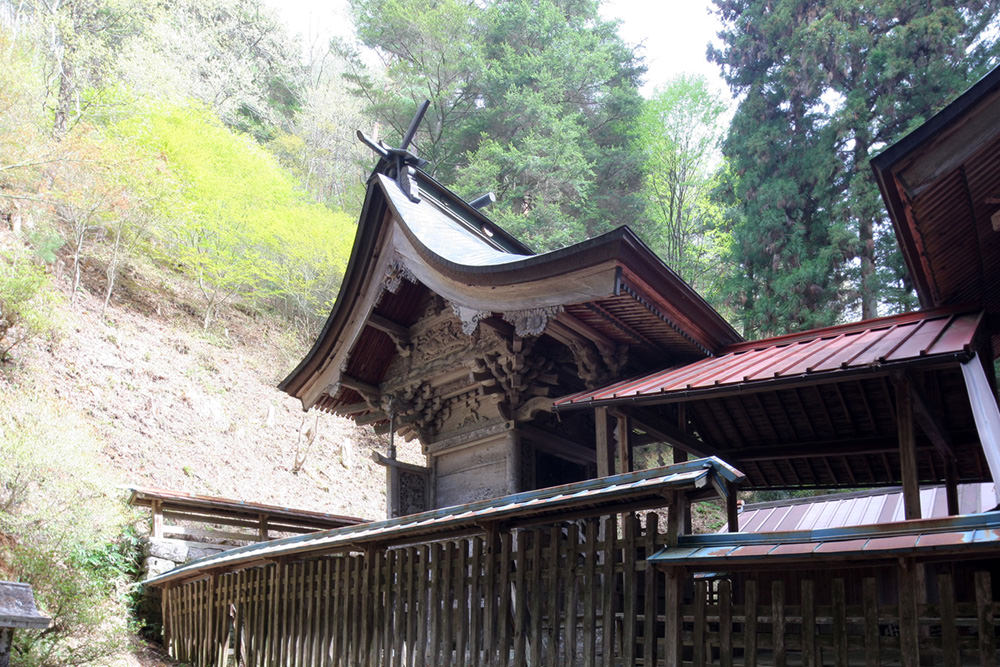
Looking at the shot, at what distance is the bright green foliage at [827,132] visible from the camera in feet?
52.2

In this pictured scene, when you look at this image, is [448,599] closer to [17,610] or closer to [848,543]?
[17,610]

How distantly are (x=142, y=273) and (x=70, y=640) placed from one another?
18.5 meters

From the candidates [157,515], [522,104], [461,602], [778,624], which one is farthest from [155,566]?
[522,104]

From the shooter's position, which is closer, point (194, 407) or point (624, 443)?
point (624, 443)

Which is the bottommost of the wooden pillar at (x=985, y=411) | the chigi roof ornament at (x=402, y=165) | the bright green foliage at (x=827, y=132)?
the wooden pillar at (x=985, y=411)

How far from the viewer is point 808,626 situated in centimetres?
387

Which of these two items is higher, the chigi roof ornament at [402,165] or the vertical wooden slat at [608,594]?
the chigi roof ornament at [402,165]

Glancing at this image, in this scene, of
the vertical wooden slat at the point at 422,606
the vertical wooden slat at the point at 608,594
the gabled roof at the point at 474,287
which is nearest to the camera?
the vertical wooden slat at the point at 608,594

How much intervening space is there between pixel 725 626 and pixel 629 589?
78 cm

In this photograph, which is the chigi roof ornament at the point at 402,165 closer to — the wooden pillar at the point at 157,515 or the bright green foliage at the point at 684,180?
the wooden pillar at the point at 157,515

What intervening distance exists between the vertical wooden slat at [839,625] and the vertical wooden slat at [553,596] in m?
1.99

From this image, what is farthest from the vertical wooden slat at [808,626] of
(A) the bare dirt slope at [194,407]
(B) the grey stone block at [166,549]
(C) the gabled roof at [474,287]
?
(A) the bare dirt slope at [194,407]

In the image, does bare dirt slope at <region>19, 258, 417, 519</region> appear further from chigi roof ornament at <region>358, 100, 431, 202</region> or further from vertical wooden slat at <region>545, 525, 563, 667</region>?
vertical wooden slat at <region>545, 525, 563, 667</region>

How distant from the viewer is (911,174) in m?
4.86
